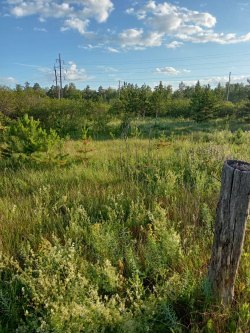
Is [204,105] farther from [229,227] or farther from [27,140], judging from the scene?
[229,227]

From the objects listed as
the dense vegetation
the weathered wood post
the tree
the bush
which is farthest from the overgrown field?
the tree

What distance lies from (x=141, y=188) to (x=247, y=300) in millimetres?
2686

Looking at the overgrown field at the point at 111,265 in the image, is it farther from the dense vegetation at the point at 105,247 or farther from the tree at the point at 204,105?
the tree at the point at 204,105

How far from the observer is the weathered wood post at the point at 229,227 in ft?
6.68

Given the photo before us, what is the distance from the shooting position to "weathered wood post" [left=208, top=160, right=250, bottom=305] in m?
2.04

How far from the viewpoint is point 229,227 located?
2.13m

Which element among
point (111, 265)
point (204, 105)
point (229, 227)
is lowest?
point (111, 265)

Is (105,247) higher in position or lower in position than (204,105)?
lower

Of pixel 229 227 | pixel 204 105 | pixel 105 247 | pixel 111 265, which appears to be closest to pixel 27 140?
pixel 105 247

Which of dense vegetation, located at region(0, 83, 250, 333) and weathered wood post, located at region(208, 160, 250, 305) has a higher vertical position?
weathered wood post, located at region(208, 160, 250, 305)

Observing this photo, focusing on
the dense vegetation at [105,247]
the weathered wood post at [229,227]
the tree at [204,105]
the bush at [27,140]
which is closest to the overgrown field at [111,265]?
the dense vegetation at [105,247]

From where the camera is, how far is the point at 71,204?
4.34 m

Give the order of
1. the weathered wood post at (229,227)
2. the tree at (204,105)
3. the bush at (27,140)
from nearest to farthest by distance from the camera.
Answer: the weathered wood post at (229,227) → the bush at (27,140) → the tree at (204,105)

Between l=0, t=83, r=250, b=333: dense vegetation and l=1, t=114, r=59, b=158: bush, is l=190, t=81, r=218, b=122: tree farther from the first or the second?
l=1, t=114, r=59, b=158: bush
